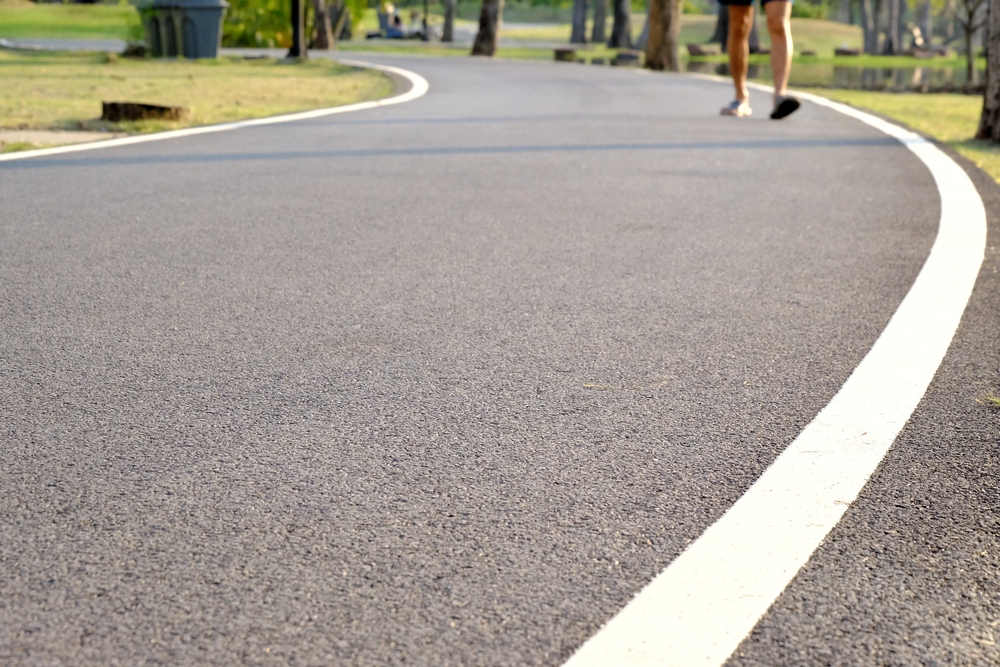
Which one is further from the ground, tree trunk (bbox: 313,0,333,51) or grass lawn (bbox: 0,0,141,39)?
tree trunk (bbox: 313,0,333,51)

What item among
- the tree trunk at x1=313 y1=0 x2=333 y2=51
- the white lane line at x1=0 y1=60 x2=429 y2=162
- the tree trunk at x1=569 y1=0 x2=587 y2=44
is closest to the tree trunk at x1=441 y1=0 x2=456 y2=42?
the tree trunk at x1=569 y1=0 x2=587 y2=44

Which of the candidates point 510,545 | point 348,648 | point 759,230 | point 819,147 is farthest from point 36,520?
point 819,147

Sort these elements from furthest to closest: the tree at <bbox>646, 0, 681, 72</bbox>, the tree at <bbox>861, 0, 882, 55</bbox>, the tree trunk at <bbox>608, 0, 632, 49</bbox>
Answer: the tree at <bbox>861, 0, 882, 55</bbox>, the tree trunk at <bbox>608, 0, 632, 49</bbox>, the tree at <bbox>646, 0, 681, 72</bbox>

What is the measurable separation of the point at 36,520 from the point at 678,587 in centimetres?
130

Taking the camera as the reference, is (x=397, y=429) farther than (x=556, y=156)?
No

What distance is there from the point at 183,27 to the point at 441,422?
21.5 metres

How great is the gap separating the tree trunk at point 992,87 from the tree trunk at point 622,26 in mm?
37707

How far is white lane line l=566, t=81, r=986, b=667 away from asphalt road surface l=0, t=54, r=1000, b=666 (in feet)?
0.15

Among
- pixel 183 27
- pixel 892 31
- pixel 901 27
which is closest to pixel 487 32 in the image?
pixel 183 27

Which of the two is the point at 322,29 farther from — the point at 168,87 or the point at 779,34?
the point at 779,34

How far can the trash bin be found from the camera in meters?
21.7

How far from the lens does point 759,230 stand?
17.2 feet

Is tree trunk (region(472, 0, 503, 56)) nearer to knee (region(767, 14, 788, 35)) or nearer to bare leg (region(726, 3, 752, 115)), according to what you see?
bare leg (region(726, 3, 752, 115))

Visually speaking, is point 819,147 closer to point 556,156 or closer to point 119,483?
point 556,156
